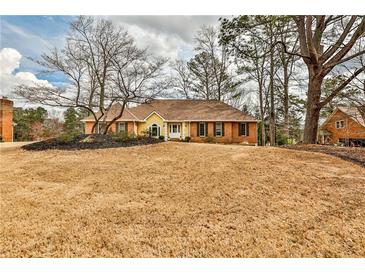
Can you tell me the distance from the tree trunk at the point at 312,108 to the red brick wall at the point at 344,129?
6.98 meters

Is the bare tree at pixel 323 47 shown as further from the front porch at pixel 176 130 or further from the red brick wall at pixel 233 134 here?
the front porch at pixel 176 130

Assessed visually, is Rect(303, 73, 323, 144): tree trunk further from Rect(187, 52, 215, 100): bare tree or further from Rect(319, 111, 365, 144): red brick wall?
Rect(187, 52, 215, 100): bare tree

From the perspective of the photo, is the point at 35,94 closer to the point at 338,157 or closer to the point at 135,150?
the point at 135,150

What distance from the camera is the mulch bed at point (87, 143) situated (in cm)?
693

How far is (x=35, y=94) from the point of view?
784cm

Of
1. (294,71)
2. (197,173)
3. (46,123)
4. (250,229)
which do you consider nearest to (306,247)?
(250,229)

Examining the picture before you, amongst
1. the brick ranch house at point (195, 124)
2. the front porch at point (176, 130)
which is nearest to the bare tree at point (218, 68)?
the brick ranch house at point (195, 124)

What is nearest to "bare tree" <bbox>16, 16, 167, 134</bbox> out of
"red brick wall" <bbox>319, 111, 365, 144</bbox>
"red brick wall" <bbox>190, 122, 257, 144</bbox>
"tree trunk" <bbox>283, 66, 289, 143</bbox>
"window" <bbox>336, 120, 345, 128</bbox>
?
"red brick wall" <bbox>190, 122, 257, 144</bbox>

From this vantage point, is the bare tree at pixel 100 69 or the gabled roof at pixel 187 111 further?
the gabled roof at pixel 187 111

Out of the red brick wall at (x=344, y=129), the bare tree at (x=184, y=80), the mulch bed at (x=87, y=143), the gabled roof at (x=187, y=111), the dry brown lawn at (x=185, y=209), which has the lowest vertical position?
the dry brown lawn at (x=185, y=209)

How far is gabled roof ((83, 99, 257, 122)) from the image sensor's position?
14.9 meters

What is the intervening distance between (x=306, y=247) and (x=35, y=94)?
8942 millimetres

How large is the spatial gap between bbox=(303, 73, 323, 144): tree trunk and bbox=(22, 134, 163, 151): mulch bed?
5315 millimetres
